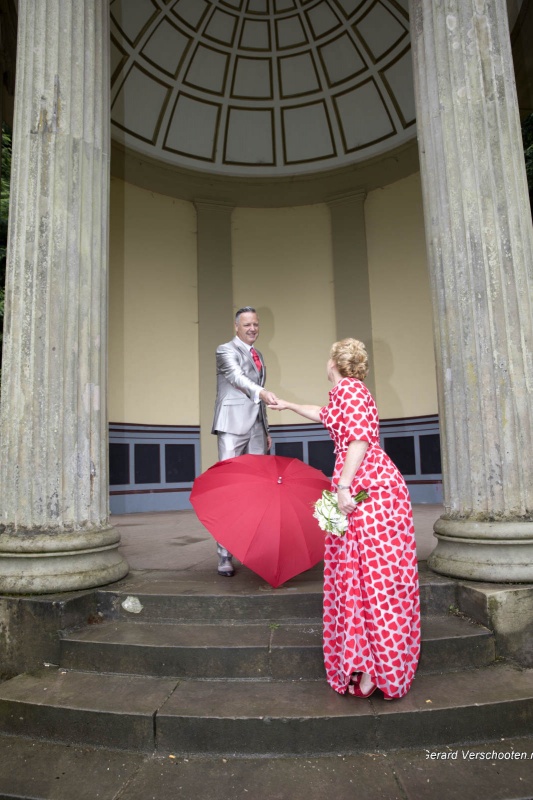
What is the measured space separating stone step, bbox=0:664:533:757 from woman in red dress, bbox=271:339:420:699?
0.14 meters

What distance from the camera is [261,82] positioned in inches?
363

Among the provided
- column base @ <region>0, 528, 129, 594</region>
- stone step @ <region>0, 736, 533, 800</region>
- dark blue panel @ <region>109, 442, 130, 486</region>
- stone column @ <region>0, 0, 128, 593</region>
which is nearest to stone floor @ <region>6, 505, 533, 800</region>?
stone step @ <region>0, 736, 533, 800</region>

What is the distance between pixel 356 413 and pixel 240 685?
1443 millimetres

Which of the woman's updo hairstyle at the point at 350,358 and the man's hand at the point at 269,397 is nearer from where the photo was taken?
the woman's updo hairstyle at the point at 350,358

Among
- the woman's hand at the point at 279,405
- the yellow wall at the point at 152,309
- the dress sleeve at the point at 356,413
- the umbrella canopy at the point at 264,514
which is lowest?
the umbrella canopy at the point at 264,514

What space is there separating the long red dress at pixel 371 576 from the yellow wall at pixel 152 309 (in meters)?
6.49

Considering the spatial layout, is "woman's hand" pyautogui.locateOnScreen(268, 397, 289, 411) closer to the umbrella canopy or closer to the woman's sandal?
the umbrella canopy

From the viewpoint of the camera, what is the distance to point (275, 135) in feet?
31.3

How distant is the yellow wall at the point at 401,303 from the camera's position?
888 cm

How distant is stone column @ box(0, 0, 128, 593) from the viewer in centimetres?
335

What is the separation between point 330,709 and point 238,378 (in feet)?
6.80

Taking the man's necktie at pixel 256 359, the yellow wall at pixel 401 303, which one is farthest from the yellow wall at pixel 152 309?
the man's necktie at pixel 256 359

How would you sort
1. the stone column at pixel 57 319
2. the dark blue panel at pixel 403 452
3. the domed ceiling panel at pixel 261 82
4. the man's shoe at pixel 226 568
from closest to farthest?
the stone column at pixel 57 319 < the man's shoe at pixel 226 568 < the domed ceiling panel at pixel 261 82 < the dark blue panel at pixel 403 452

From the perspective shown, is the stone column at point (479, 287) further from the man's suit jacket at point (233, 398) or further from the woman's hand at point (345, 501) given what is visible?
the man's suit jacket at point (233, 398)
